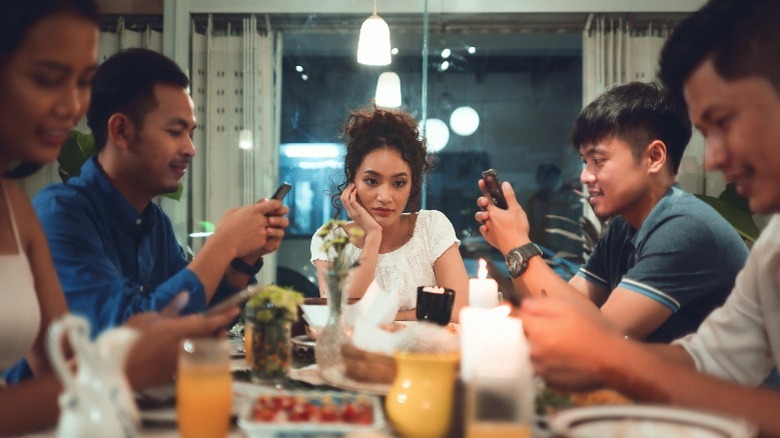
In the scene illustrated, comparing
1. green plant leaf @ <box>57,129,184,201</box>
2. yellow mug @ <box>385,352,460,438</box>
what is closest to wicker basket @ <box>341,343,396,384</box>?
yellow mug @ <box>385,352,460,438</box>

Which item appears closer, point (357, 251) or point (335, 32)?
point (357, 251)

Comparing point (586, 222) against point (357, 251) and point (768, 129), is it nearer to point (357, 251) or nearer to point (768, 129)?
point (357, 251)

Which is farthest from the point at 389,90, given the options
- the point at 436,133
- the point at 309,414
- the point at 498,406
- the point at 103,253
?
the point at 498,406

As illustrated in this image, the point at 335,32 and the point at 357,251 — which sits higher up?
the point at 335,32

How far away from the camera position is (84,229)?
1797mm

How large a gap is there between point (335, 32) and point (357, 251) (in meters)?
2.69

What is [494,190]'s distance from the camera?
2363 millimetres

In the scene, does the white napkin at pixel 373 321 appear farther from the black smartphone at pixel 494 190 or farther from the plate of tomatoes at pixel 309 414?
the black smartphone at pixel 494 190

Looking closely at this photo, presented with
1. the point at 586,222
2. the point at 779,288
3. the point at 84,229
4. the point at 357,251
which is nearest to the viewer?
the point at 779,288

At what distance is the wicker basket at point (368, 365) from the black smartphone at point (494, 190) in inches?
40.1

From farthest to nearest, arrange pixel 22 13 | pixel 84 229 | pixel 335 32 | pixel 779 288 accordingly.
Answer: pixel 335 32 → pixel 84 229 → pixel 779 288 → pixel 22 13

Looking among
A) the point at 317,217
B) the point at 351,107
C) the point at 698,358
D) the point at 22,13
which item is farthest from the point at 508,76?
the point at 22,13

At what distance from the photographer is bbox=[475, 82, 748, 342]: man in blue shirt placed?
6.52 feet

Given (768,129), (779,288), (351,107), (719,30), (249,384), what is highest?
(351,107)
